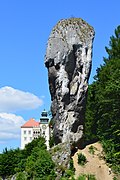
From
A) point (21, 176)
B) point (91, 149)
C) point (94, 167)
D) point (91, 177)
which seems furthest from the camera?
point (91, 149)

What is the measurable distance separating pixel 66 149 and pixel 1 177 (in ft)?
67.3

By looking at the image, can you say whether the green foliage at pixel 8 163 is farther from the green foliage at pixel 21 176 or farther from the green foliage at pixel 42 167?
the green foliage at pixel 42 167

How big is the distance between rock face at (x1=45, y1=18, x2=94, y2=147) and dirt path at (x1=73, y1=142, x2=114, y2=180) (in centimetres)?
95

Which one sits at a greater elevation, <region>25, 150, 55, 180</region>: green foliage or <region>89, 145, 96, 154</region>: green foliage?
<region>89, 145, 96, 154</region>: green foliage

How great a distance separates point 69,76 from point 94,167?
5.77m

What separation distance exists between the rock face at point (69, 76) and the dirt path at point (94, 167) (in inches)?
37.5

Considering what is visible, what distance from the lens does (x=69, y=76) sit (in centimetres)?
2756

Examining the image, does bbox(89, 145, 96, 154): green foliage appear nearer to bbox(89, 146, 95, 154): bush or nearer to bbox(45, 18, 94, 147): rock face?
bbox(89, 146, 95, 154): bush

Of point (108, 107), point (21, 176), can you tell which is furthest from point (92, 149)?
point (108, 107)

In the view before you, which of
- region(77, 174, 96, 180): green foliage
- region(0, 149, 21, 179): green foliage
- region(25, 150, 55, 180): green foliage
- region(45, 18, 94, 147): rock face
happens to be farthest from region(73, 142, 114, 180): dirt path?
region(0, 149, 21, 179): green foliage

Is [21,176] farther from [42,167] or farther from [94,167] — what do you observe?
[94,167]

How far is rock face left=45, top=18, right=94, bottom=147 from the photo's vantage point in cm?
2714

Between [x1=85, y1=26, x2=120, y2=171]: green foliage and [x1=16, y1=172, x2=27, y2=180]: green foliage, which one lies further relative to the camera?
[x1=85, y1=26, x2=120, y2=171]: green foliage

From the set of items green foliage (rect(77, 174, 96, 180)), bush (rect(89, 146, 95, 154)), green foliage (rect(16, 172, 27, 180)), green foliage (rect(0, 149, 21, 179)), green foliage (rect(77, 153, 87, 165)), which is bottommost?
green foliage (rect(77, 174, 96, 180))
